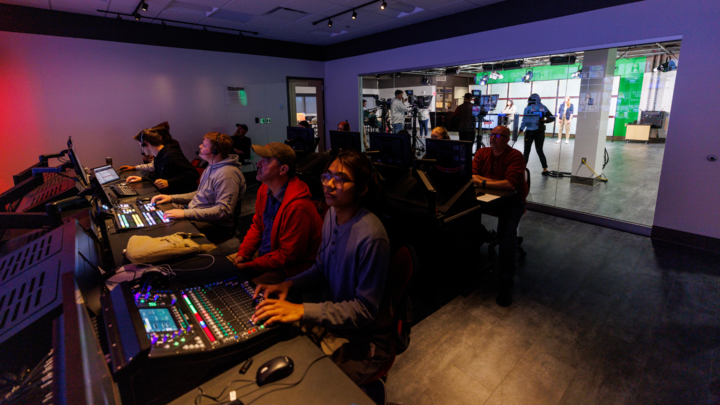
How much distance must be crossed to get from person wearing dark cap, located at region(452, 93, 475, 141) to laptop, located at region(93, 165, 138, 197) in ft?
17.7

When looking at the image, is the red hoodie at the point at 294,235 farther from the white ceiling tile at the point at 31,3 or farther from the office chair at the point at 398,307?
the white ceiling tile at the point at 31,3

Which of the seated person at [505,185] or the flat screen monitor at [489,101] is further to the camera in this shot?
the flat screen monitor at [489,101]

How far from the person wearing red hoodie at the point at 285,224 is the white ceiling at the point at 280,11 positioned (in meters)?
3.95

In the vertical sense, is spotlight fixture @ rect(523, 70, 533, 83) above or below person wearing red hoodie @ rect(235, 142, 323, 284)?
above

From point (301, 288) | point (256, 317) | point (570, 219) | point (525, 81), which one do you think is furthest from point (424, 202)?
point (525, 81)

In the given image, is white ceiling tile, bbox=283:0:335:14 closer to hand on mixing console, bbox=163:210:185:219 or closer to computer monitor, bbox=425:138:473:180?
computer monitor, bbox=425:138:473:180

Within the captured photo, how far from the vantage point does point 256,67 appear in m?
7.49

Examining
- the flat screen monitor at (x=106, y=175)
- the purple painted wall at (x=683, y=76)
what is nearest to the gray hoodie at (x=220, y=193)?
the flat screen monitor at (x=106, y=175)

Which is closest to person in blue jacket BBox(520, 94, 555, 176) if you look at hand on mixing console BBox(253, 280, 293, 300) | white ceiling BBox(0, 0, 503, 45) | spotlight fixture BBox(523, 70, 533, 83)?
spotlight fixture BBox(523, 70, 533, 83)

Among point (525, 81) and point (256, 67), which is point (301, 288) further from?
point (256, 67)

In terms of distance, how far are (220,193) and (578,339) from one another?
9.70 ft

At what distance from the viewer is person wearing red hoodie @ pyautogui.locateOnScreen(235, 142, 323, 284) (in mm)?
1841

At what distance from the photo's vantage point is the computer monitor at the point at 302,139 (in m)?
4.73

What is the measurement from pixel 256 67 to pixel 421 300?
6.58m
